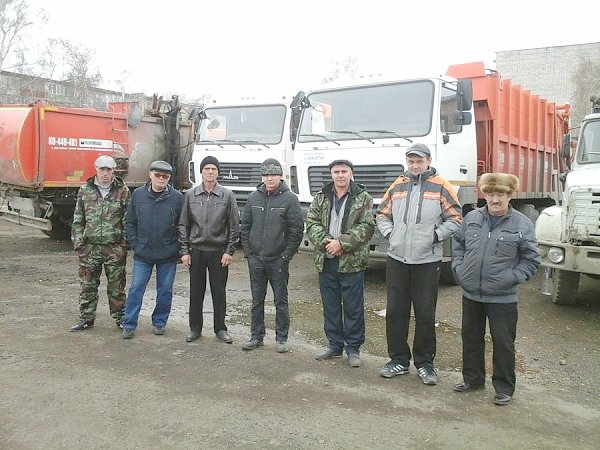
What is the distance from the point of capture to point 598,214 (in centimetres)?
583

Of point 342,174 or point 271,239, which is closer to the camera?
point 342,174

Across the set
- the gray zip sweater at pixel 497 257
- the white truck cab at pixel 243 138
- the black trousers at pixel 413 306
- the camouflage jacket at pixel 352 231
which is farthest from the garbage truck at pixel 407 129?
the gray zip sweater at pixel 497 257

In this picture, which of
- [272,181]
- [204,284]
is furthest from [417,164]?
[204,284]

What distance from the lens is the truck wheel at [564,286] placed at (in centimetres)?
652

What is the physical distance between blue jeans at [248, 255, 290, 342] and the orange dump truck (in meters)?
7.06

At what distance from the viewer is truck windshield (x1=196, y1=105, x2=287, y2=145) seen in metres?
9.48

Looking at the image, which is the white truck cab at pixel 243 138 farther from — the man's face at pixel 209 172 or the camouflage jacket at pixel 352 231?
the camouflage jacket at pixel 352 231

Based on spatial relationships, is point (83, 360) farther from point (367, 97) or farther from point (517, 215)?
point (367, 97)

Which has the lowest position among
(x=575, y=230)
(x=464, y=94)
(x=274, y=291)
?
(x=274, y=291)

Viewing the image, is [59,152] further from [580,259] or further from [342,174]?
[580,259]

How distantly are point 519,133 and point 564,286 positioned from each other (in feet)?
11.5

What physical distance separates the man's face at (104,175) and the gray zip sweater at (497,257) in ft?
11.4

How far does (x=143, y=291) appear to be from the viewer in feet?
18.0

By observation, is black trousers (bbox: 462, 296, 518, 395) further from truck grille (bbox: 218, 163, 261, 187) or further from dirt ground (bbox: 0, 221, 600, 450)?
truck grille (bbox: 218, 163, 261, 187)
